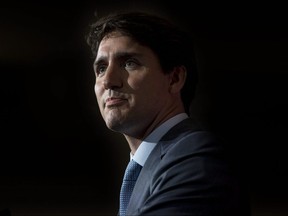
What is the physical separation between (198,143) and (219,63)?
2.35 feet

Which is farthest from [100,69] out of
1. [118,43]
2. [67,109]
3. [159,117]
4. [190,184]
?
[67,109]

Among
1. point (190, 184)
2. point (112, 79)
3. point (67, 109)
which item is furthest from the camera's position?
point (67, 109)

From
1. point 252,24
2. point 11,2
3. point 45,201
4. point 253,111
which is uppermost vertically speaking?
point 11,2

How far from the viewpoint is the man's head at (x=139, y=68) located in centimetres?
87

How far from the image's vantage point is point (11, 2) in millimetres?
1468

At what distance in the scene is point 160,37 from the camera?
0.92 metres

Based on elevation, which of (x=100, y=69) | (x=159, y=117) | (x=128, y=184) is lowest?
(x=128, y=184)

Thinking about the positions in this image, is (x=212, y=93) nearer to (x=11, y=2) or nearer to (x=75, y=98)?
(x=75, y=98)

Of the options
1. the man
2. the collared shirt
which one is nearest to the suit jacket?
the man

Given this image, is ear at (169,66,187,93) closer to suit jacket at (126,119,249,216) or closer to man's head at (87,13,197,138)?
man's head at (87,13,197,138)

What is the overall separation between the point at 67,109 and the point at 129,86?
0.63m

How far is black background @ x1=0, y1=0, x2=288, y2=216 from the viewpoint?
1.38 m

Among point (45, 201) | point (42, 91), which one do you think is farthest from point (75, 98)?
point (45, 201)

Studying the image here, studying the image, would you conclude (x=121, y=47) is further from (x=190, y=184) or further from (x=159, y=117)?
(x=190, y=184)
